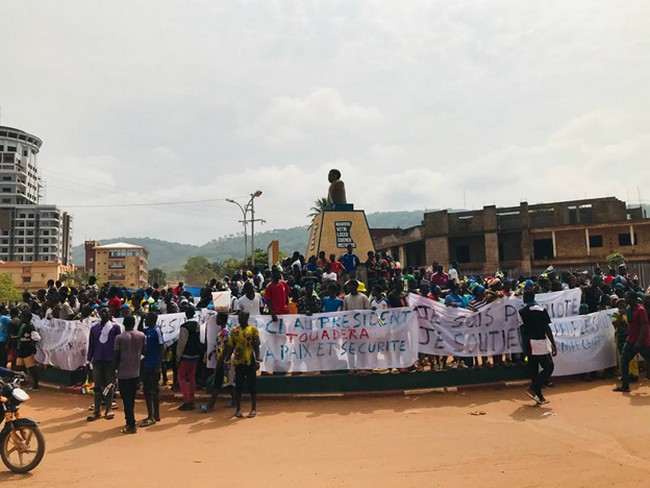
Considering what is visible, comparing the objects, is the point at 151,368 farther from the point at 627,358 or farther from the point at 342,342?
the point at 627,358

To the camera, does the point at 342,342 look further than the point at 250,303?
No

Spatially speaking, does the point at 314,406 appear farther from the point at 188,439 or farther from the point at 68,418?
the point at 68,418

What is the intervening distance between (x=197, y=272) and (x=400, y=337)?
410ft

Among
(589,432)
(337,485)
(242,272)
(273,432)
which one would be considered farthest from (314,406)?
(242,272)

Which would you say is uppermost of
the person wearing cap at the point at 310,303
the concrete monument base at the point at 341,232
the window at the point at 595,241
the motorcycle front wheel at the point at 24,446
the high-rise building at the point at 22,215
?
the high-rise building at the point at 22,215

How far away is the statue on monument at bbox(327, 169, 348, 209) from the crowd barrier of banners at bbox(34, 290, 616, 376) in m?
10.4

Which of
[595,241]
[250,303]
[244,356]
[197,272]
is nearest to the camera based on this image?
[244,356]

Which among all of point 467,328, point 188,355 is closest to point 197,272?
point 188,355

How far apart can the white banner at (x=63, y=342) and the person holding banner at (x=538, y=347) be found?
8.64 m

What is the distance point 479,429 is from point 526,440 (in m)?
0.71

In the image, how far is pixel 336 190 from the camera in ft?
64.7

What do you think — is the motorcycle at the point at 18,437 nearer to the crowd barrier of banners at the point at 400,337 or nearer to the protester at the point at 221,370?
the protester at the point at 221,370

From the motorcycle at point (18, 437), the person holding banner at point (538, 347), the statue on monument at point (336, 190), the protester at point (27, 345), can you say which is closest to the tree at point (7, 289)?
the statue on monument at point (336, 190)

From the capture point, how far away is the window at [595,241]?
40.8 meters
